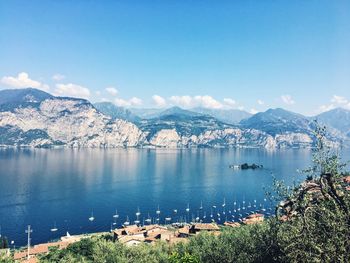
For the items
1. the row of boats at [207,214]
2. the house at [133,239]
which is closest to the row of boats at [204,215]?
the row of boats at [207,214]

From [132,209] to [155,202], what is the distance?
10.6m

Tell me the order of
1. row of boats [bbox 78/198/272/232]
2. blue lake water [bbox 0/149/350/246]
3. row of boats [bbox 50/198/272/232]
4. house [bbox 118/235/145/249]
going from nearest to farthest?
house [bbox 118/235/145/249] < blue lake water [bbox 0/149/350/246] < row of boats [bbox 50/198/272/232] < row of boats [bbox 78/198/272/232]

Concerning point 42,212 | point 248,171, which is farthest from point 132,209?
point 248,171

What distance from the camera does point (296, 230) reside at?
11258mm

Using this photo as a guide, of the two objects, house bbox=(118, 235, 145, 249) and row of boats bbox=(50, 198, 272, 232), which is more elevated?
house bbox=(118, 235, 145, 249)

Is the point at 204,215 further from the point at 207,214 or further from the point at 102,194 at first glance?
A: the point at 102,194

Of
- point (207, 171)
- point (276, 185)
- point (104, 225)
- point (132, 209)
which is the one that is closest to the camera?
point (276, 185)

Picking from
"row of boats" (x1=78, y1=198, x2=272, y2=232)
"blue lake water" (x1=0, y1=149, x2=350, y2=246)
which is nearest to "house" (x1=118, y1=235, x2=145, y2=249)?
"blue lake water" (x1=0, y1=149, x2=350, y2=246)

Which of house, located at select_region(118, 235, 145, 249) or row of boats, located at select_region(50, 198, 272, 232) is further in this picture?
row of boats, located at select_region(50, 198, 272, 232)

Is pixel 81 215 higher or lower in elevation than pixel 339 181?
lower

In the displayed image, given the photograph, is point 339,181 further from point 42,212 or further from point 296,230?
point 42,212

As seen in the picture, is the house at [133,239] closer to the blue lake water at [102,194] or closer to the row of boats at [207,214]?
the blue lake water at [102,194]

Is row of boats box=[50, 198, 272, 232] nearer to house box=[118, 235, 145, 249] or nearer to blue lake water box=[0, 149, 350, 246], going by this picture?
blue lake water box=[0, 149, 350, 246]

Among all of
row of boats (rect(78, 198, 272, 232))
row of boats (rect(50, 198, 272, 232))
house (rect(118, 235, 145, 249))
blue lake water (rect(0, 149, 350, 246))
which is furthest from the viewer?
row of boats (rect(78, 198, 272, 232))
